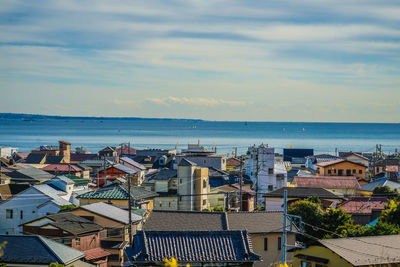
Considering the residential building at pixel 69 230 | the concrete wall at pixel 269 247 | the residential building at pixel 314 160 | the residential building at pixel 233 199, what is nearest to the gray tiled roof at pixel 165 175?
the residential building at pixel 233 199

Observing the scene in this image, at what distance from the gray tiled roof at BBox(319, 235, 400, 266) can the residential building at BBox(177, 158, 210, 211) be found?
70.2ft

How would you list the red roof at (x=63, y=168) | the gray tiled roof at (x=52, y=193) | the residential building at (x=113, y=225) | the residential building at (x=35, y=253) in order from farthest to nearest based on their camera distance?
the red roof at (x=63, y=168), the gray tiled roof at (x=52, y=193), the residential building at (x=113, y=225), the residential building at (x=35, y=253)

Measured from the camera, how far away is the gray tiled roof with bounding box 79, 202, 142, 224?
102 feet

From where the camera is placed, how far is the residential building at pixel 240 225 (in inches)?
1001

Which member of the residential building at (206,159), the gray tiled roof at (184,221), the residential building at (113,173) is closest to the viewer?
the gray tiled roof at (184,221)

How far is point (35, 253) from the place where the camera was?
2267 centimetres

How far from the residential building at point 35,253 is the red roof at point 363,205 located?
18674mm

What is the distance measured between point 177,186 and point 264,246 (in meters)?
19.4

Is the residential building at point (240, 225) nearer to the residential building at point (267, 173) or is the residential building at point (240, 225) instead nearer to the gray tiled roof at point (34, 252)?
the gray tiled roof at point (34, 252)

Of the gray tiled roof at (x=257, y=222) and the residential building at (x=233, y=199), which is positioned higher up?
the gray tiled roof at (x=257, y=222)

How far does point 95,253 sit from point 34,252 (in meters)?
5.22

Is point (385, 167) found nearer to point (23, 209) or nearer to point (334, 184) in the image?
point (334, 184)

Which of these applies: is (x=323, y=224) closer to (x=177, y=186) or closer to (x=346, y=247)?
(x=346, y=247)

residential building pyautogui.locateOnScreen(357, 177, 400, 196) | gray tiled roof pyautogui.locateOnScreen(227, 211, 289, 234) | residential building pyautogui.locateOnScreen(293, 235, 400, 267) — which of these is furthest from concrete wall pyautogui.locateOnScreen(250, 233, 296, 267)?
residential building pyautogui.locateOnScreen(357, 177, 400, 196)
